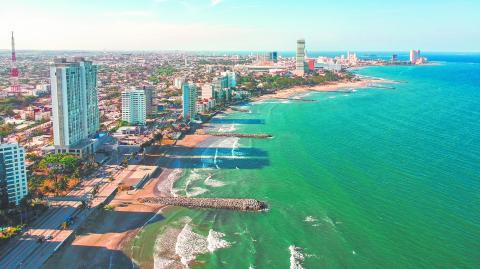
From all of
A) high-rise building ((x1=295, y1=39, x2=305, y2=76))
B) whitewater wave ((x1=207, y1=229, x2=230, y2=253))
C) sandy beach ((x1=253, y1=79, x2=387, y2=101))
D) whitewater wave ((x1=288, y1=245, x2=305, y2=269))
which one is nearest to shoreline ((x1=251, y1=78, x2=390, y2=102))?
sandy beach ((x1=253, y1=79, x2=387, y2=101))

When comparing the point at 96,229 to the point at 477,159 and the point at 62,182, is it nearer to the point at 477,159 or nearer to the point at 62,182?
the point at 62,182

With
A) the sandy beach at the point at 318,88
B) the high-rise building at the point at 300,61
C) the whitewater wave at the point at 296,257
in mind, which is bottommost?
the whitewater wave at the point at 296,257

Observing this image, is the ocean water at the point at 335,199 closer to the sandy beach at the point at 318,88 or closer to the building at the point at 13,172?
the building at the point at 13,172

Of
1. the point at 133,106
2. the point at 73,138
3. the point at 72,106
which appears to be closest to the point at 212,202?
the point at 73,138

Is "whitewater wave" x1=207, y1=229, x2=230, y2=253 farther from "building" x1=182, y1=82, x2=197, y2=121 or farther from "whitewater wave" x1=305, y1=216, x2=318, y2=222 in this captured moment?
"building" x1=182, y1=82, x2=197, y2=121

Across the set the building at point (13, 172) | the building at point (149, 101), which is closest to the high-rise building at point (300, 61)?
the building at point (149, 101)

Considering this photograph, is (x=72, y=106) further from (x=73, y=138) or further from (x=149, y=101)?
(x=149, y=101)

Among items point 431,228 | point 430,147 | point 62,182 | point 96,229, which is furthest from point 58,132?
point 430,147
